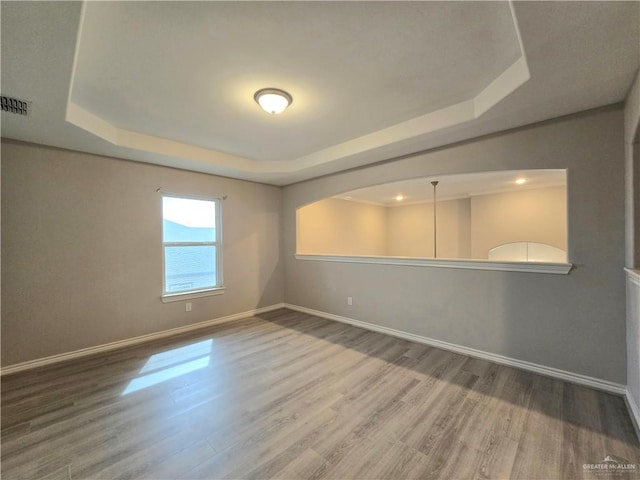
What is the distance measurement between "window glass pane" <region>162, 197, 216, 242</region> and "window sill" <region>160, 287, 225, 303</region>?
2.69 ft

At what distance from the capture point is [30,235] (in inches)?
112

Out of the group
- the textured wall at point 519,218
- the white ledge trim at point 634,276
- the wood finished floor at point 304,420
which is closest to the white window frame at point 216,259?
the wood finished floor at point 304,420

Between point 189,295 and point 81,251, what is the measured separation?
4.68 ft

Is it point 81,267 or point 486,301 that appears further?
point 81,267

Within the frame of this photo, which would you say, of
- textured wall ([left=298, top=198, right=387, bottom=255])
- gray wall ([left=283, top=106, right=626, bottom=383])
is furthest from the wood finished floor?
textured wall ([left=298, top=198, right=387, bottom=255])

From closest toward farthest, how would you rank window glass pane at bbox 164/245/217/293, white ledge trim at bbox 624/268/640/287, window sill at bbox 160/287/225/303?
white ledge trim at bbox 624/268/640/287 → window sill at bbox 160/287/225/303 → window glass pane at bbox 164/245/217/293

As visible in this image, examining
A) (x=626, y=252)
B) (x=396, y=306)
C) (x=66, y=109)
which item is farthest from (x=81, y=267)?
(x=626, y=252)

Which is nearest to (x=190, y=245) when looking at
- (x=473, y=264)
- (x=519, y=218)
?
(x=473, y=264)

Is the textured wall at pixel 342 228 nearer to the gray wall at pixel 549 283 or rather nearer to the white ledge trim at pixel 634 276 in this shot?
the gray wall at pixel 549 283

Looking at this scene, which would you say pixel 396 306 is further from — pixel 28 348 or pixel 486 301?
pixel 28 348

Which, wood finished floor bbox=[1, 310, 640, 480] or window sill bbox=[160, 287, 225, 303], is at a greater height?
window sill bbox=[160, 287, 225, 303]

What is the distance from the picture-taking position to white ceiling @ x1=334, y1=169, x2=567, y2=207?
4664 mm

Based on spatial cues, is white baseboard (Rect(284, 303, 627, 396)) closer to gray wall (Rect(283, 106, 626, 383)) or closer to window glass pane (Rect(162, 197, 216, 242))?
gray wall (Rect(283, 106, 626, 383))

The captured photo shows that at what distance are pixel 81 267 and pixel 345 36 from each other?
3766 mm
